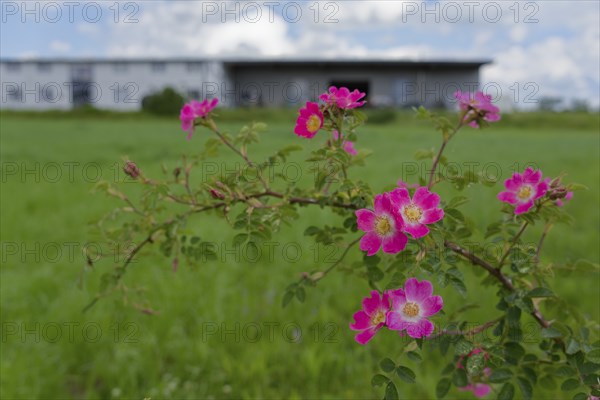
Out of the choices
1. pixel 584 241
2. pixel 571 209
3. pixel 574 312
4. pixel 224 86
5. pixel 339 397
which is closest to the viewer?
pixel 574 312

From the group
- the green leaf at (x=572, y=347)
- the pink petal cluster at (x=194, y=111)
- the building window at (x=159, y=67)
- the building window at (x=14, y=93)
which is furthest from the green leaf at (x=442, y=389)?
the building window at (x=14, y=93)

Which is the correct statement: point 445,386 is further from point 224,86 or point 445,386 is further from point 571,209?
point 224,86

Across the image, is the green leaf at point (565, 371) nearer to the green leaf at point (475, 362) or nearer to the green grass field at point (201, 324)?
the green grass field at point (201, 324)

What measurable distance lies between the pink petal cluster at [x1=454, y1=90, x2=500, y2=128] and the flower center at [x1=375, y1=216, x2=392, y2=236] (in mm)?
366

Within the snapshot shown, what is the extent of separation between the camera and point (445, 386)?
Result: 112 centimetres

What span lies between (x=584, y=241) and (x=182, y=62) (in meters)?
31.7

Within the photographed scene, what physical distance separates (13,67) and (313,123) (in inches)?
1571

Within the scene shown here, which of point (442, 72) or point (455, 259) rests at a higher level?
point (442, 72)

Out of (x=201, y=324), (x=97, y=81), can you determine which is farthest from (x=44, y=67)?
(x=201, y=324)

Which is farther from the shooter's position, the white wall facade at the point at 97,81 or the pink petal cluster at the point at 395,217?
the white wall facade at the point at 97,81

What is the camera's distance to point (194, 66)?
33.1 meters

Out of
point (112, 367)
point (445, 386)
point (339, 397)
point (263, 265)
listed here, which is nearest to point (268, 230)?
point (445, 386)

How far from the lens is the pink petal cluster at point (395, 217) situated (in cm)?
85

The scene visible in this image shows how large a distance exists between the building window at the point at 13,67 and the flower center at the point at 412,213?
1565 inches
